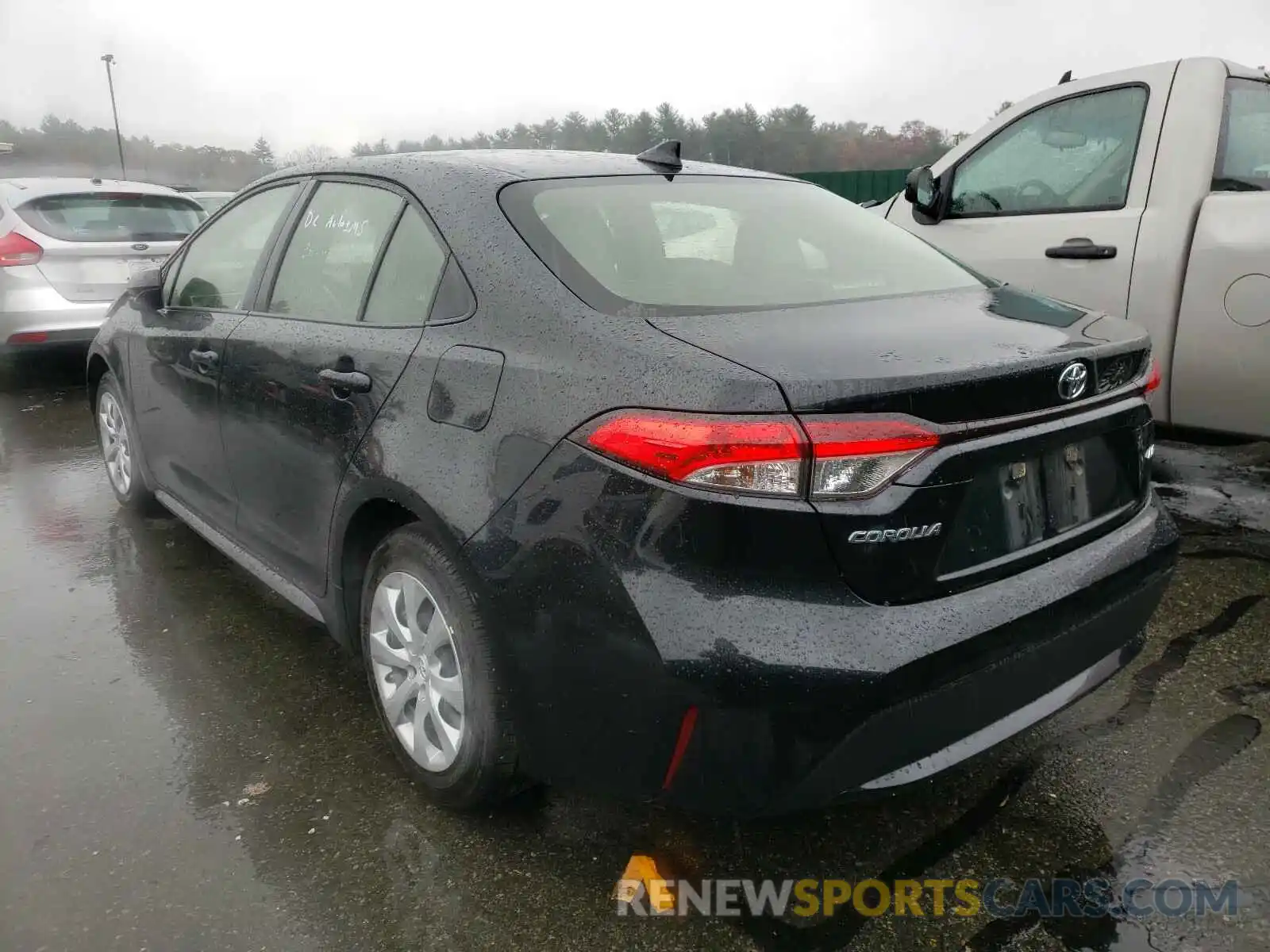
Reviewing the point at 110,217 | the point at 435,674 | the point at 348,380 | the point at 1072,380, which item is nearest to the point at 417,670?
the point at 435,674

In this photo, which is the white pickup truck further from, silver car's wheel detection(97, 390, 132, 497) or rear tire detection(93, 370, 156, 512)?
silver car's wheel detection(97, 390, 132, 497)

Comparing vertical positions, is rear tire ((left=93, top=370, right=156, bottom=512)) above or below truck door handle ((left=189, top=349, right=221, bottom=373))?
below

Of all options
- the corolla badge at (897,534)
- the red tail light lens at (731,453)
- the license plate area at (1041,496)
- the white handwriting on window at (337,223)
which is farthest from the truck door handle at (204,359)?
the license plate area at (1041,496)

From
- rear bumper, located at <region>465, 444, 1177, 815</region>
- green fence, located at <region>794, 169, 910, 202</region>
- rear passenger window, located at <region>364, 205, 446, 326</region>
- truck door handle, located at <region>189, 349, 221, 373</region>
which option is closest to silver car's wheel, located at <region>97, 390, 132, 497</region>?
truck door handle, located at <region>189, 349, 221, 373</region>

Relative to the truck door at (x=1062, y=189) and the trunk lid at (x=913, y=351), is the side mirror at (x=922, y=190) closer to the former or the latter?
the truck door at (x=1062, y=189)

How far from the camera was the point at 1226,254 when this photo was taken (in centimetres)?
359

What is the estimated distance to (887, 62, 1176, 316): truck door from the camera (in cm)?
392

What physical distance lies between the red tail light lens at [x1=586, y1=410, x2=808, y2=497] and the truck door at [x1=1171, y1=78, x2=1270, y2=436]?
9.11 feet

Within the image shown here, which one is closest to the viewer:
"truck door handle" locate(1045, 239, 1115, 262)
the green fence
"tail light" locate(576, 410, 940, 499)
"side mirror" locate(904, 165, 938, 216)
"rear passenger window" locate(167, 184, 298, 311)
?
"tail light" locate(576, 410, 940, 499)

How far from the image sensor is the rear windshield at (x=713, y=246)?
2156 mm

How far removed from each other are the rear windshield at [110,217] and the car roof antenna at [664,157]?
5.74 meters

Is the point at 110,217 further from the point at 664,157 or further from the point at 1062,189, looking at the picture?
the point at 1062,189

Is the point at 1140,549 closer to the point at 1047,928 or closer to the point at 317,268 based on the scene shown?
the point at 1047,928

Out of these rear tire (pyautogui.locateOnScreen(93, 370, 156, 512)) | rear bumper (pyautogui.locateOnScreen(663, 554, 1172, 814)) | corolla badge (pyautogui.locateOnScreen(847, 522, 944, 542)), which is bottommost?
rear tire (pyautogui.locateOnScreen(93, 370, 156, 512))
